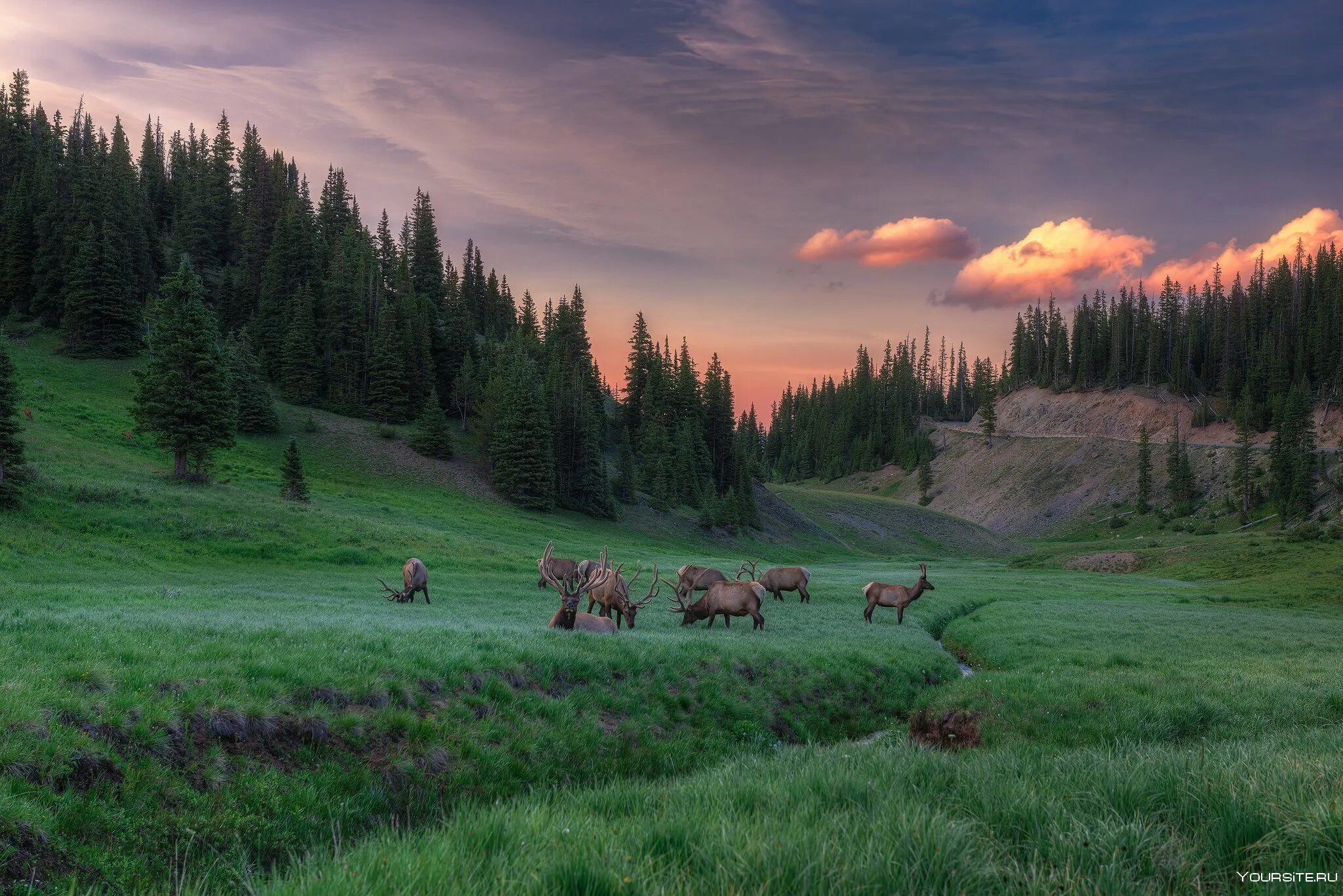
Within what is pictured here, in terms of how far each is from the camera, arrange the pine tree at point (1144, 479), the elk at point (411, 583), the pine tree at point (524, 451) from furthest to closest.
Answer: the pine tree at point (1144, 479)
the pine tree at point (524, 451)
the elk at point (411, 583)

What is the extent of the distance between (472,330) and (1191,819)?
11331 cm

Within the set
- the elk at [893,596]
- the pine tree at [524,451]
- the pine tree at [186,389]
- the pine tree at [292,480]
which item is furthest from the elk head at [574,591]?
the pine tree at [524,451]

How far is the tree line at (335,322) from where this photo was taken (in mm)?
79500

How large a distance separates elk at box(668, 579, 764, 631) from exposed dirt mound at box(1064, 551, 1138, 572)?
5826 cm

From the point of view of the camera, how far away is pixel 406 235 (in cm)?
12975

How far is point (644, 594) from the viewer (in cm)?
3288

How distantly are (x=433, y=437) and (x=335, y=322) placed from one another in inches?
1067

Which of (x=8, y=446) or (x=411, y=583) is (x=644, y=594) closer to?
(x=411, y=583)

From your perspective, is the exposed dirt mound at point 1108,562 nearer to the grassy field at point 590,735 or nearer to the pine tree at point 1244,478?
the grassy field at point 590,735

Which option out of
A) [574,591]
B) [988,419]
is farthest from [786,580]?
[988,419]

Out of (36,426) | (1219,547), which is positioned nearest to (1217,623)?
(1219,547)

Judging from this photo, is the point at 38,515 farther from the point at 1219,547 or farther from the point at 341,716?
the point at 1219,547

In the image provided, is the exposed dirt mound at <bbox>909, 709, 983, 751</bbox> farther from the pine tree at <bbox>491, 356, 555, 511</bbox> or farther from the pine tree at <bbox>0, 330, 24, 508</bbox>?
the pine tree at <bbox>491, 356, 555, 511</bbox>

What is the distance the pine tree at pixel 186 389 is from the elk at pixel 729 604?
39484 millimetres
